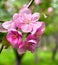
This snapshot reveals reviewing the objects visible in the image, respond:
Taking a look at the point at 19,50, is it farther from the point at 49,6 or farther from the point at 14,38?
the point at 49,6

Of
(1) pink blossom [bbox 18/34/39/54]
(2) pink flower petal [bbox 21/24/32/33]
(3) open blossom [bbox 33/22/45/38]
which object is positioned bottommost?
(1) pink blossom [bbox 18/34/39/54]

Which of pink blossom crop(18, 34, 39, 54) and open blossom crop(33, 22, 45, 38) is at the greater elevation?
open blossom crop(33, 22, 45, 38)

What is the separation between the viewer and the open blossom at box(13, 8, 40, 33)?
1.12 m

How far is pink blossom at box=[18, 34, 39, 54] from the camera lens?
1102mm

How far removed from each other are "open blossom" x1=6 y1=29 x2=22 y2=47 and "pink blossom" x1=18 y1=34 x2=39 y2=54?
2 centimetres

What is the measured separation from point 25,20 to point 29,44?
100mm

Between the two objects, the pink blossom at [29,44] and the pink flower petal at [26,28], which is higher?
the pink flower petal at [26,28]

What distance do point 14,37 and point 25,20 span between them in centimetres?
8

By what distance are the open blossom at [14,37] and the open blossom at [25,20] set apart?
2cm

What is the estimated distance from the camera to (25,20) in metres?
1.17

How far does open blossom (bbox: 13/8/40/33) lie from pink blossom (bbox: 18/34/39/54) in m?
0.03

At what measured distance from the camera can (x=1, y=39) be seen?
1.26m

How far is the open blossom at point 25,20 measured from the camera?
3.67 ft

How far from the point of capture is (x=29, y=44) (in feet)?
3.71
